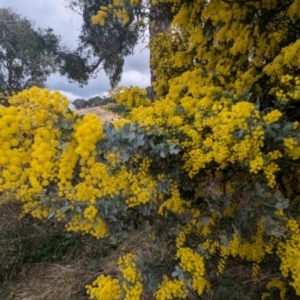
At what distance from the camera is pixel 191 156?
2.27 metres

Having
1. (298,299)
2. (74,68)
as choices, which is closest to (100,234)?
(298,299)

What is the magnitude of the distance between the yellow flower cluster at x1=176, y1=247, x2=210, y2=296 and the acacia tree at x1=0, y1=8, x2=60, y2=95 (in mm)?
8718

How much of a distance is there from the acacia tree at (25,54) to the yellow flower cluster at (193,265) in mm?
8718

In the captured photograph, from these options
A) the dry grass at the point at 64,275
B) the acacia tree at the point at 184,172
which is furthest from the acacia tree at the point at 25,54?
the acacia tree at the point at 184,172

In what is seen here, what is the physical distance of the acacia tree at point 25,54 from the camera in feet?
35.1

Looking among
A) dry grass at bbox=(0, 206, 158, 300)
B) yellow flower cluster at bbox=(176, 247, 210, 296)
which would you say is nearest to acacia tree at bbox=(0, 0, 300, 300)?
yellow flower cluster at bbox=(176, 247, 210, 296)

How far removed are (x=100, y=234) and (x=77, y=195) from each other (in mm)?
391

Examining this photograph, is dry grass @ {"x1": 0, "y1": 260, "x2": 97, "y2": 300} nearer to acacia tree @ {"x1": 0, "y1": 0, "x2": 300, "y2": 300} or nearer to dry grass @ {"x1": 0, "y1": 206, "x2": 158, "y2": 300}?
dry grass @ {"x1": 0, "y1": 206, "x2": 158, "y2": 300}

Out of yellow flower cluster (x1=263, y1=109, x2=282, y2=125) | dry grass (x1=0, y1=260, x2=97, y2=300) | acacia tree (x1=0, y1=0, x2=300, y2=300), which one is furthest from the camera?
dry grass (x1=0, y1=260, x2=97, y2=300)

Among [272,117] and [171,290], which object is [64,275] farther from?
[272,117]

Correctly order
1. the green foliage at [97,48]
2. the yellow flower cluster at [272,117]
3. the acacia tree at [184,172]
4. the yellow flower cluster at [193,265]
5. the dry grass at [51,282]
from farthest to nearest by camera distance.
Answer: the green foliage at [97,48] → the dry grass at [51,282] → the yellow flower cluster at [193,265] → the yellow flower cluster at [272,117] → the acacia tree at [184,172]

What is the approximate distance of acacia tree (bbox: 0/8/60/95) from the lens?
1070 centimetres

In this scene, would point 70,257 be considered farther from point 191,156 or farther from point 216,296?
point 191,156

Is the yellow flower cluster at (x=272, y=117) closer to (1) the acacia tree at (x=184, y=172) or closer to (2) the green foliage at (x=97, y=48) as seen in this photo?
(1) the acacia tree at (x=184, y=172)
